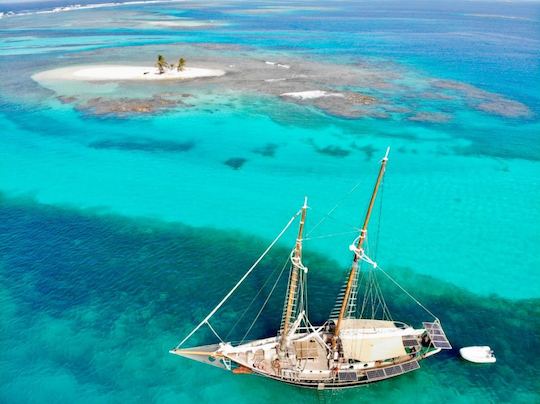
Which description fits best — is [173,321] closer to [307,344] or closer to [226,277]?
[226,277]

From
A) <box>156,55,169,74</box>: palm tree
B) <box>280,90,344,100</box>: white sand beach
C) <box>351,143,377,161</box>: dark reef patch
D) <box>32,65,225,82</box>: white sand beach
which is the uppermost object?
<box>156,55,169,74</box>: palm tree

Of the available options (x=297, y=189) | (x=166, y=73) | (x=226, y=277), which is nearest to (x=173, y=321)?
(x=226, y=277)

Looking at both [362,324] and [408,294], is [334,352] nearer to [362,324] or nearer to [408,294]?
[362,324]

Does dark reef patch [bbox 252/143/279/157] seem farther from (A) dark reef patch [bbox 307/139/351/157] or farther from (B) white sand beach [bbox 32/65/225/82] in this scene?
(B) white sand beach [bbox 32/65/225/82]

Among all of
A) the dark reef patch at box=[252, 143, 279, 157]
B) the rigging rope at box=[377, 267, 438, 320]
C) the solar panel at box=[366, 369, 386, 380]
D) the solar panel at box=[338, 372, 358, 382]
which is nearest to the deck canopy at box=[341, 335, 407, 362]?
the solar panel at box=[366, 369, 386, 380]

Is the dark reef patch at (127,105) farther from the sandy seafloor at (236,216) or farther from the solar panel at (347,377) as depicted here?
the solar panel at (347,377)
